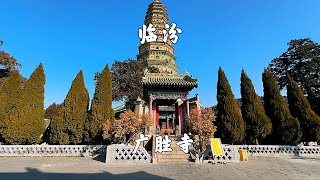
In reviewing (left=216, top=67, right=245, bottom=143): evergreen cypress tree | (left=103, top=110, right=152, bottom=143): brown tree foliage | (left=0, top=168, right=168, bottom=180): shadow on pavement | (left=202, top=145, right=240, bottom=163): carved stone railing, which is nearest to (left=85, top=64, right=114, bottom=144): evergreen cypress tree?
(left=103, top=110, right=152, bottom=143): brown tree foliage

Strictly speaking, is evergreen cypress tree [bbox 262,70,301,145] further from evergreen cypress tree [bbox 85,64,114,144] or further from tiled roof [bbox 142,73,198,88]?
evergreen cypress tree [bbox 85,64,114,144]

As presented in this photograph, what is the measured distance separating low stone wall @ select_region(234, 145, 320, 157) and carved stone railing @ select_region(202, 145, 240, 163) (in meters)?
2.22

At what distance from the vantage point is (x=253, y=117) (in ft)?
42.6

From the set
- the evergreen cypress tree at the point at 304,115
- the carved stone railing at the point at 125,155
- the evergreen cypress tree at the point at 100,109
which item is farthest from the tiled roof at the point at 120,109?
the evergreen cypress tree at the point at 304,115

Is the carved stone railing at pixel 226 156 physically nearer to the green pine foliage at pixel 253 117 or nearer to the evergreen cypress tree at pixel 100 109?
the green pine foliage at pixel 253 117

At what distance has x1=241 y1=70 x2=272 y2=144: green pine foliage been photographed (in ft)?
41.9

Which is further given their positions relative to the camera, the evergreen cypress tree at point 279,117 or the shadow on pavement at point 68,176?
the evergreen cypress tree at point 279,117

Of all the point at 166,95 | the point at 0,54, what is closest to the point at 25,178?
the point at 166,95

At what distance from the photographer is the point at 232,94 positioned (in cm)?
1391

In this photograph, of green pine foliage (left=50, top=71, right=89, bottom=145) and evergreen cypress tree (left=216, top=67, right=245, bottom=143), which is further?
evergreen cypress tree (left=216, top=67, right=245, bottom=143)

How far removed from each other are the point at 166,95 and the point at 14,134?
9.95m

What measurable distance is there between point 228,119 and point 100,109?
7.76 meters

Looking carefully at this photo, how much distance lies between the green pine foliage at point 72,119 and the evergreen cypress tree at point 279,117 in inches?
449

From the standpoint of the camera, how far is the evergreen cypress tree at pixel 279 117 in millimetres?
12406
